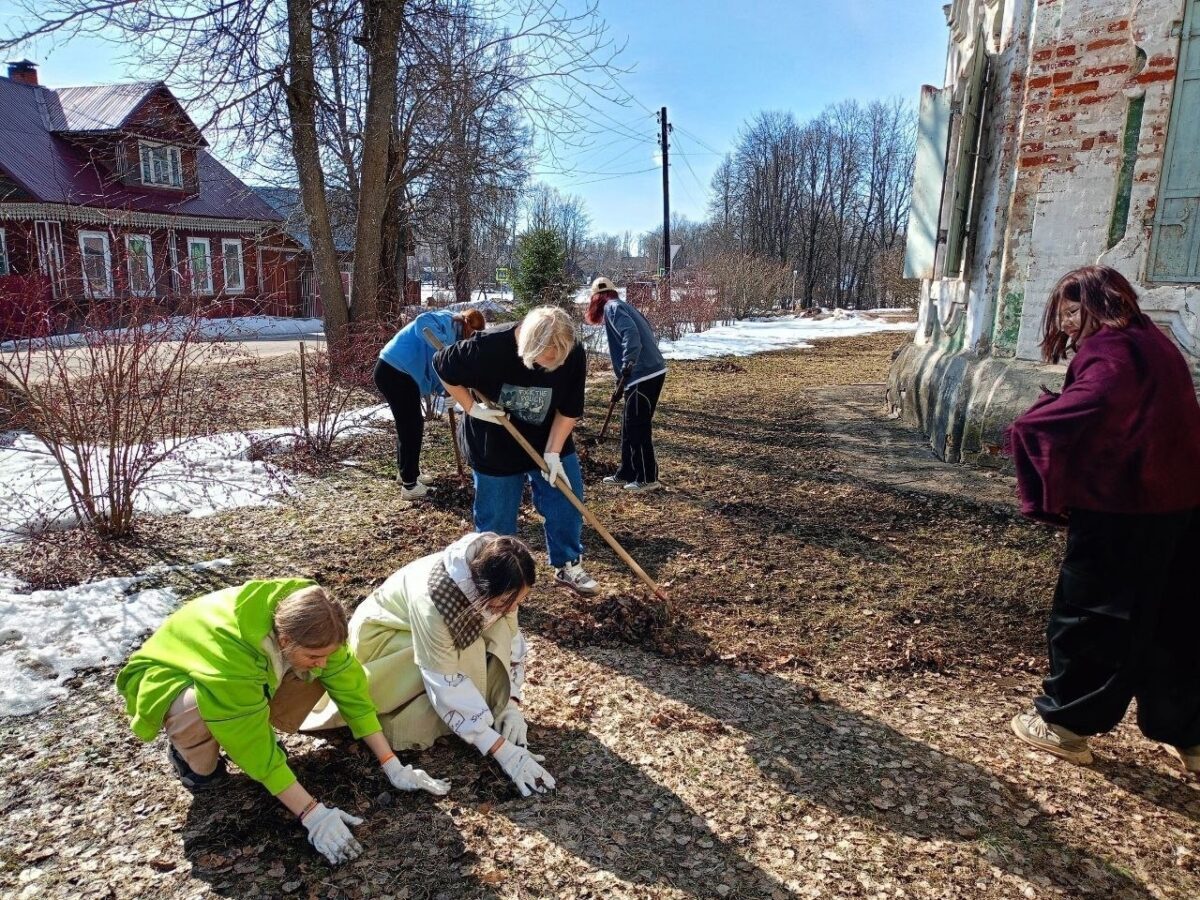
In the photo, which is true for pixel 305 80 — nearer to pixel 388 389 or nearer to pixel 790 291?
pixel 388 389

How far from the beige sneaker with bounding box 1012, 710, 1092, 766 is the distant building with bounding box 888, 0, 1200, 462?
3056mm

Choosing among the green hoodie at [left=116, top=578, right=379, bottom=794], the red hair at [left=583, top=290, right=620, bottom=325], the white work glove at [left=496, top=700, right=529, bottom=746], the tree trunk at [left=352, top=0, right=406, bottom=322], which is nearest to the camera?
the green hoodie at [left=116, top=578, right=379, bottom=794]

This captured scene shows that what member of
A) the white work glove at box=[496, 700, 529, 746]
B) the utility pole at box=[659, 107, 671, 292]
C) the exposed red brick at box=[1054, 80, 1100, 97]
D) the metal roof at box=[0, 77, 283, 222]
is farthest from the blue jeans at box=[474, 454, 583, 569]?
the utility pole at box=[659, 107, 671, 292]

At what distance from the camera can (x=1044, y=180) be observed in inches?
207

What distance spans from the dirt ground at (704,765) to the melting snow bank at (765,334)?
1085 centimetres

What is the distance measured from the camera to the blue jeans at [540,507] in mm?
3742

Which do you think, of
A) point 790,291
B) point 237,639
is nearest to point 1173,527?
point 237,639

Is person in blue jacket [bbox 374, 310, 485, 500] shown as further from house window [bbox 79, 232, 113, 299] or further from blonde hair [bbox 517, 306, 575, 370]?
blonde hair [bbox 517, 306, 575, 370]

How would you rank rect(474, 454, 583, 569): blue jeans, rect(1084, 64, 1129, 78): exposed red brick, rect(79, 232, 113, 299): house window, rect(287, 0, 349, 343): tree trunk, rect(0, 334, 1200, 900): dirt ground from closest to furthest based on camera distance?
rect(0, 334, 1200, 900): dirt ground, rect(474, 454, 583, 569): blue jeans, rect(79, 232, 113, 299): house window, rect(1084, 64, 1129, 78): exposed red brick, rect(287, 0, 349, 343): tree trunk

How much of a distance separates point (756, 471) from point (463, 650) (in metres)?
4.51

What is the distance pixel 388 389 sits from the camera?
17.9 feet

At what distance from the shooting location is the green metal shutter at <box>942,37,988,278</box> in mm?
6184

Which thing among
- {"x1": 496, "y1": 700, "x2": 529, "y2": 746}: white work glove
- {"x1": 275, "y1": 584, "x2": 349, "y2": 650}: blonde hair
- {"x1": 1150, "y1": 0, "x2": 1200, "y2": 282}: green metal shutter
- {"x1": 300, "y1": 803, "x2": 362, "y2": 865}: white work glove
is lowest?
{"x1": 300, "y1": 803, "x2": 362, "y2": 865}: white work glove

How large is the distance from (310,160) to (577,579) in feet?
24.0
